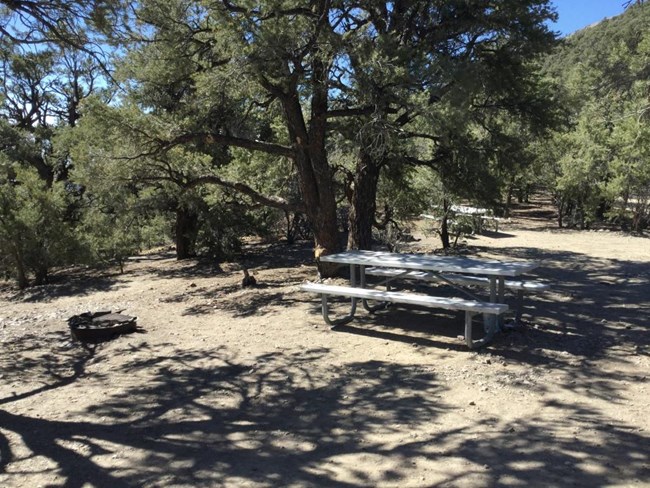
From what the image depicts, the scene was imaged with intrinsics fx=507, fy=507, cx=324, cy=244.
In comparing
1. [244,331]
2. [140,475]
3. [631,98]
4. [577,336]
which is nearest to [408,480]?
[140,475]

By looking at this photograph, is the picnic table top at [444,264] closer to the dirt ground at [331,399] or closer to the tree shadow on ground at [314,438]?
the dirt ground at [331,399]

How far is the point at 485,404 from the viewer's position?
4.13m

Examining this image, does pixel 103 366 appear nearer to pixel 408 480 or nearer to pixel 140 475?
pixel 140 475

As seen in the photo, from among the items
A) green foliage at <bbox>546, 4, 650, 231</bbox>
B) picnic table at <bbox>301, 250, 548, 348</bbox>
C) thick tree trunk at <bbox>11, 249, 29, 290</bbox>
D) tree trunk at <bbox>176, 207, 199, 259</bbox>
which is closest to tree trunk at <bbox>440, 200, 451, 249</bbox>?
picnic table at <bbox>301, 250, 548, 348</bbox>

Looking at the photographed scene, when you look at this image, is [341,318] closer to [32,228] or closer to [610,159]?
[32,228]

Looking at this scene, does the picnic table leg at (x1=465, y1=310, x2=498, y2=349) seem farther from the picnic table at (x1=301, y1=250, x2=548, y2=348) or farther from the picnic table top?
the picnic table top

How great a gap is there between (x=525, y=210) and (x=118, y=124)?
2879 centimetres

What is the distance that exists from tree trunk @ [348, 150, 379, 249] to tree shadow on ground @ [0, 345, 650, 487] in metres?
5.01

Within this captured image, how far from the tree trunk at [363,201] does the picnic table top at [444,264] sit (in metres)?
2.73

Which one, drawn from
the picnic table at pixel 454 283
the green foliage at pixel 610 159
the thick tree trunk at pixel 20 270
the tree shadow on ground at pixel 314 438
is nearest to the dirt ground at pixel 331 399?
the tree shadow on ground at pixel 314 438

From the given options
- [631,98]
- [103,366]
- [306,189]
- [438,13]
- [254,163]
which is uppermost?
[631,98]

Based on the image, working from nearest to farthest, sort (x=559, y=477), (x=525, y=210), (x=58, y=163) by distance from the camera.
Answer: (x=559, y=477) < (x=58, y=163) < (x=525, y=210)

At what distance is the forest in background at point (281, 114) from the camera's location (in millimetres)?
7234

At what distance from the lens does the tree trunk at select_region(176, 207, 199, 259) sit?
1528 centimetres
